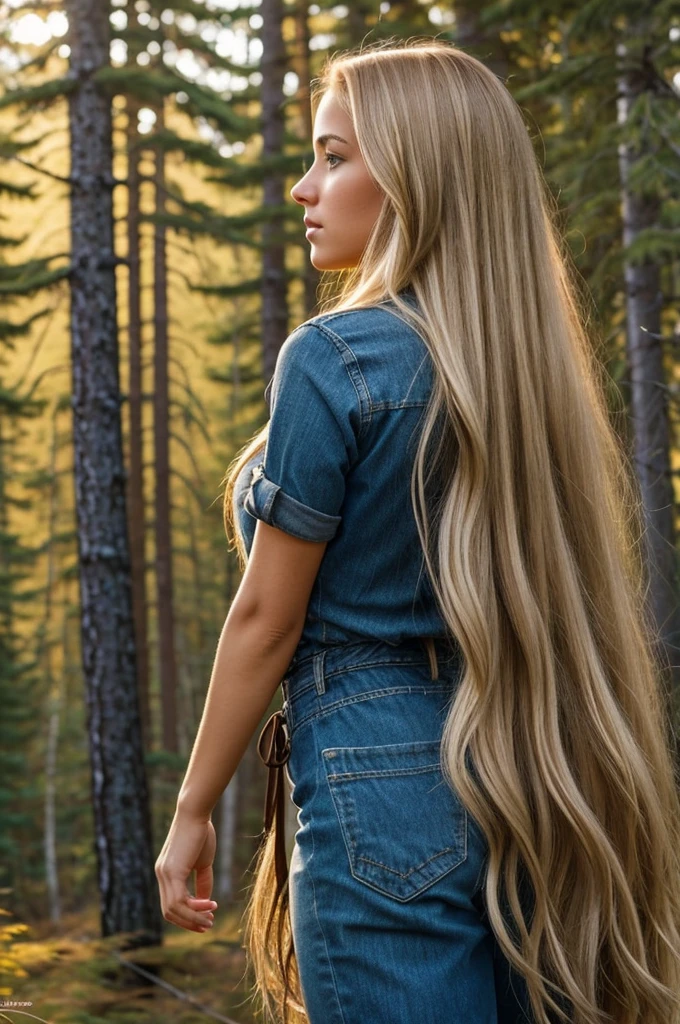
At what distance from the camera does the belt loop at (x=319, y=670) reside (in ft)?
6.16

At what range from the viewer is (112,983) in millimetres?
6043

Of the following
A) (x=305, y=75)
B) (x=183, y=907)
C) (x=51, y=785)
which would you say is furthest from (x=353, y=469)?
(x=51, y=785)

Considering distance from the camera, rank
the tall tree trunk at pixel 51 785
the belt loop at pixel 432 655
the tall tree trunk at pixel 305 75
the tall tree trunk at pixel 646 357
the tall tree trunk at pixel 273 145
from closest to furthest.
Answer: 1. the belt loop at pixel 432 655
2. the tall tree trunk at pixel 646 357
3. the tall tree trunk at pixel 273 145
4. the tall tree trunk at pixel 305 75
5. the tall tree trunk at pixel 51 785

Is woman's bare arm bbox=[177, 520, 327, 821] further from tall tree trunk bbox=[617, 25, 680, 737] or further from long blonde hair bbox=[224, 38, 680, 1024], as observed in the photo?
tall tree trunk bbox=[617, 25, 680, 737]

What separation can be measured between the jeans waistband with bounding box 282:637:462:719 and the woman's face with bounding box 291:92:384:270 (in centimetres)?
78

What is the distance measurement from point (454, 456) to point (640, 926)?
0.94 meters

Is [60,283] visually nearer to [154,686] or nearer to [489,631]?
[489,631]

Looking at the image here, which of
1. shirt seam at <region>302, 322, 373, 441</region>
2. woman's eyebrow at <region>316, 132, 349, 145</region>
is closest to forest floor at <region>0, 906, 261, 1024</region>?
shirt seam at <region>302, 322, 373, 441</region>

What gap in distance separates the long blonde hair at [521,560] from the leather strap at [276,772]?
13.2 inches

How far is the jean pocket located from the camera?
67.6 inches

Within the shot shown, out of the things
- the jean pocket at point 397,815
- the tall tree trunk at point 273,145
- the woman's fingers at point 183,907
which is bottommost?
the woman's fingers at point 183,907

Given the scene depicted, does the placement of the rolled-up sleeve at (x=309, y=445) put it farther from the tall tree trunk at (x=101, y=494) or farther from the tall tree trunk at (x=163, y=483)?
the tall tree trunk at (x=163, y=483)

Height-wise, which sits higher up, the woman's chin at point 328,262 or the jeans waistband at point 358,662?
the woman's chin at point 328,262

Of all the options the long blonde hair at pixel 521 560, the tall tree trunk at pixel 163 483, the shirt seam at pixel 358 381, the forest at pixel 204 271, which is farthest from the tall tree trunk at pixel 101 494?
the tall tree trunk at pixel 163 483
